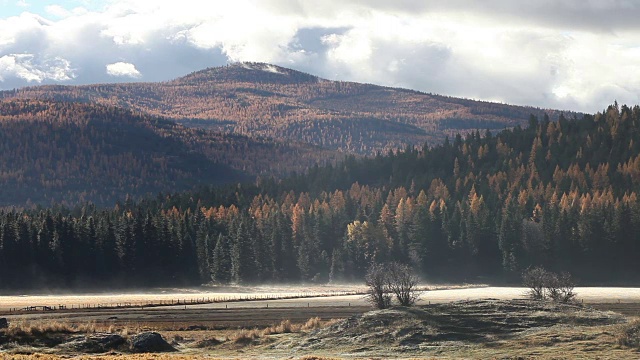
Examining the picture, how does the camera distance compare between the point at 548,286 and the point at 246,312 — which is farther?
the point at 246,312

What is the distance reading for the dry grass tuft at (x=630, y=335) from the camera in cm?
7475

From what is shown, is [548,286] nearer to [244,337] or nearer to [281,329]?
[281,329]

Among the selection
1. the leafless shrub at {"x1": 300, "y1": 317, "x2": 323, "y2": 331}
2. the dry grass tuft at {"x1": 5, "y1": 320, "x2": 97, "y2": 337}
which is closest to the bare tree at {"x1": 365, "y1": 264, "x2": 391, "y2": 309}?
the leafless shrub at {"x1": 300, "y1": 317, "x2": 323, "y2": 331}

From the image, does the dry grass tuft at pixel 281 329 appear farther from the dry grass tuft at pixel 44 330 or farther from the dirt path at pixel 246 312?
the dry grass tuft at pixel 44 330

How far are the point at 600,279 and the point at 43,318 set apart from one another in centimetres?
11360

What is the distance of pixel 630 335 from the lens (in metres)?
75.9

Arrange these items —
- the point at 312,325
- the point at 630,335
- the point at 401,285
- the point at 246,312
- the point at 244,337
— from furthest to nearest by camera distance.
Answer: the point at 246,312 → the point at 401,285 → the point at 312,325 → the point at 244,337 → the point at 630,335

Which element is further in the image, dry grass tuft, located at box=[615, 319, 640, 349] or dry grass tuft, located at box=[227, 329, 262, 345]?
dry grass tuft, located at box=[227, 329, 262, 345]

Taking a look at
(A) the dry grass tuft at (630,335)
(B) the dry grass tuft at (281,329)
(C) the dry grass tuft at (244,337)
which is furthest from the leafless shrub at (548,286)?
(C) the dry grass tuft at (244,337)

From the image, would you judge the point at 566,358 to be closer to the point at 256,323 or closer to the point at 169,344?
the point at 169,344

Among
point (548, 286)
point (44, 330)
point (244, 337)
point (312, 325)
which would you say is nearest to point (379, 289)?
point (312, 325)

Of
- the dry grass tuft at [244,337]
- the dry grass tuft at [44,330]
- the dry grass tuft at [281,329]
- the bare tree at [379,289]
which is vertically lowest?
the dry grass tuft at [244,337]

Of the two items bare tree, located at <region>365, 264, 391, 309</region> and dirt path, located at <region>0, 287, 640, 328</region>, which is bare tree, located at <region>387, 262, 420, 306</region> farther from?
dirt path, located at <region>0, 287, 640, 328</region>

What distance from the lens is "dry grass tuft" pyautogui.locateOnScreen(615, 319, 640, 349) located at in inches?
2943
